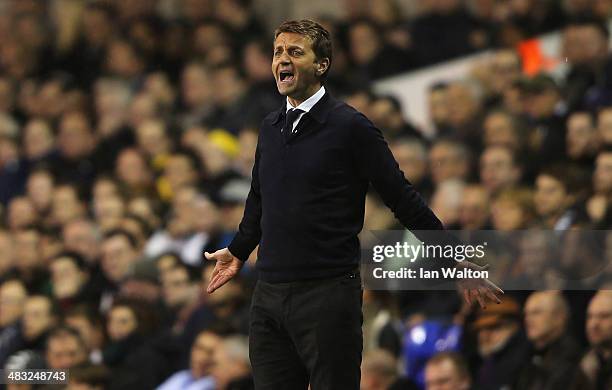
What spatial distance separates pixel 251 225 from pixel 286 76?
50 cm

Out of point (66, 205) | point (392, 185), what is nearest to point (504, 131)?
point (66, 205)

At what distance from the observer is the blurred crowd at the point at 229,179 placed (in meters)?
5.82

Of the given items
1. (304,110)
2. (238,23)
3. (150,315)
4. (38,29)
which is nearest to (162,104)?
(238,23)

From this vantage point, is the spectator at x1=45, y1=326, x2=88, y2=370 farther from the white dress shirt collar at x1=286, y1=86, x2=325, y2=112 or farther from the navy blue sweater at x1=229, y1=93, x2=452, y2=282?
the white dress shirt collar at x1=286, y1=86, x2=325, y2=112

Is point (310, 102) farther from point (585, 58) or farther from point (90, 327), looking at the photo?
point (585, 58)

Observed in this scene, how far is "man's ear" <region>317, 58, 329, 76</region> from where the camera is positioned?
12.7 feet

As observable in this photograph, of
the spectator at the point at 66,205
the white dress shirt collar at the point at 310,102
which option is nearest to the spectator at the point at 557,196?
the white dress shirt collar at the point at 310,102

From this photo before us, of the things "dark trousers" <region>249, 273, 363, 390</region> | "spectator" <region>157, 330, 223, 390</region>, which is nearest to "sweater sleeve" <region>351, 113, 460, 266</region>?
"dark trousers" <region>249, 273, 363, 390</region>

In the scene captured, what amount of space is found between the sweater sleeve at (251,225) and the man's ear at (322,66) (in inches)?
12.2

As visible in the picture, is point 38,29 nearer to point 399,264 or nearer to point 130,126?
A: point 130,126

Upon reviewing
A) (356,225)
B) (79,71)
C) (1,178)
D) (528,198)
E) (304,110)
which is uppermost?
(79,71)

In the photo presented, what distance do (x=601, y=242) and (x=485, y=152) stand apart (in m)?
1.49

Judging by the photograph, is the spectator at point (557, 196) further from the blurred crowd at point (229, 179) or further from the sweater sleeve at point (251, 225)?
the sweater sleeve at point (251, 225)

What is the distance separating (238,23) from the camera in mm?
10609
